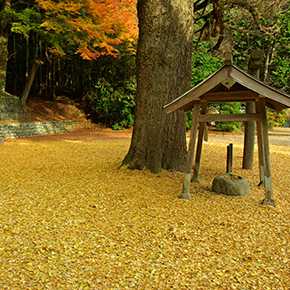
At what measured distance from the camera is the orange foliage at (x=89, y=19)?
1030 centimetres

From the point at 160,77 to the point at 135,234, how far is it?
126 inches

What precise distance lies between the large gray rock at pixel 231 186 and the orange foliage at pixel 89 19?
8.33 metres

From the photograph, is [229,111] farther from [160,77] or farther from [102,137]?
Answer: [160,77]

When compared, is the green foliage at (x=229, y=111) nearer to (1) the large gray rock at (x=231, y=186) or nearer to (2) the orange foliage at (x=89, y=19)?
(2) the orange foliage at (x=89, y=19)

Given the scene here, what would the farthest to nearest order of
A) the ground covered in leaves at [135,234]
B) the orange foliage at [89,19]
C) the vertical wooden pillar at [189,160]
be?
1. the orange foliage at [89,19]
2. the vertical wooden pillar at [189,160]
3. the ground covered in leaves at [135,234]

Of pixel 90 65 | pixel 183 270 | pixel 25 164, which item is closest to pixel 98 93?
pixel 90 65

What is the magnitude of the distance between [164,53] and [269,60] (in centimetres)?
1580

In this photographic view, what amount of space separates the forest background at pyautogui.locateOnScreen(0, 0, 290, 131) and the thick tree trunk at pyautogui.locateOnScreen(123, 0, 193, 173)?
268cm

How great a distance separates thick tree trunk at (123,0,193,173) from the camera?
5273 mm

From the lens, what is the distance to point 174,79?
5.41 metres

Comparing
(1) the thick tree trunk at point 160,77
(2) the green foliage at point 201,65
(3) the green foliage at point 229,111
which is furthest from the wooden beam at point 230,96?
(3) the green foliage at point 229,111

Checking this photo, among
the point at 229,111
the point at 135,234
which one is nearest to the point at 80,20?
the point at 135,234

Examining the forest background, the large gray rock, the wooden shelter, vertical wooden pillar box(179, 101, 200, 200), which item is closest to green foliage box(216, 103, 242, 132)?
the forest background

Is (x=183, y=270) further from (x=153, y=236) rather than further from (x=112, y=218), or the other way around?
(x=112, y=218)
